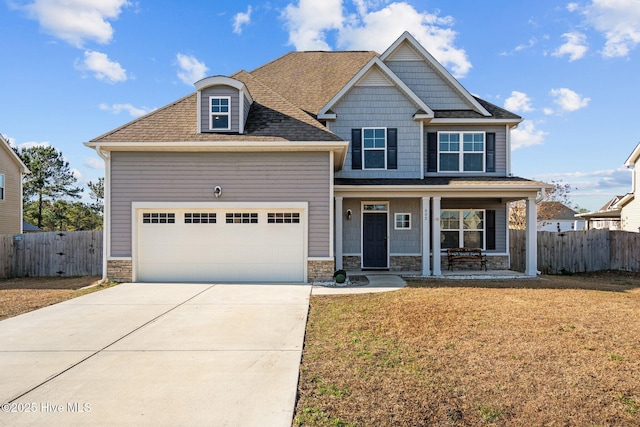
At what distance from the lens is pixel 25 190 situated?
30547mm

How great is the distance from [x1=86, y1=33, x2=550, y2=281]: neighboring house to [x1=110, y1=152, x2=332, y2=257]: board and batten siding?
3cm

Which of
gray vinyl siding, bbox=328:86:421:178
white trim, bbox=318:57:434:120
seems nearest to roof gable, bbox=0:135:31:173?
white trim, bbox=318:57:434:120

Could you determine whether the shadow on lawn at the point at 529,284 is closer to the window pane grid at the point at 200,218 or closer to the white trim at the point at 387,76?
the white trim at the point at 387,76

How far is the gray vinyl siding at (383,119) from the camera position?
13523 millimetres

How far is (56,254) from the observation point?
13930mm

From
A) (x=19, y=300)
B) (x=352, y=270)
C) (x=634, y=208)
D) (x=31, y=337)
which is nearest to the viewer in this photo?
(x=31, y=337)

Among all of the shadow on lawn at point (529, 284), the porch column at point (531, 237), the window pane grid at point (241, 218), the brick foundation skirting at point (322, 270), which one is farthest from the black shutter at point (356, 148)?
the porch column at point (531, 237)

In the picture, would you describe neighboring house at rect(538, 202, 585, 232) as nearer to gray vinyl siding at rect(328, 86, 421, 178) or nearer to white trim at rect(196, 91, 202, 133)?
gray vinyl siding at rect(328, 86, 421, 178)

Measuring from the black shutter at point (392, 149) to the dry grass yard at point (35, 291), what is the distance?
9.72 metres

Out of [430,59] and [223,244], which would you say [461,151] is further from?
[223,244]

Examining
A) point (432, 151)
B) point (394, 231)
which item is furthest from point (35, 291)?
point (432, 151)

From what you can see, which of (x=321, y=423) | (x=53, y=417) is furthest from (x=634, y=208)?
(x=53, y=417)

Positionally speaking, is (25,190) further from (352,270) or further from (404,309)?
(404,309)

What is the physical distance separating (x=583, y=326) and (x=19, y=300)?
11.8 metres
